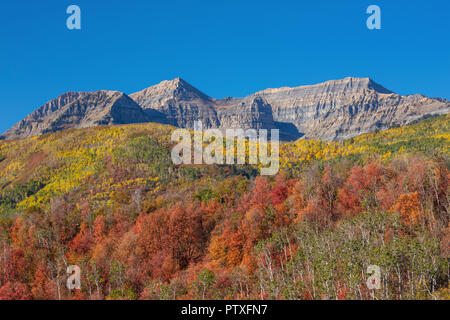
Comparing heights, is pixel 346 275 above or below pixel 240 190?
below

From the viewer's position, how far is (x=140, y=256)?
105 metres

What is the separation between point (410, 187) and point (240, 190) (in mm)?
60086

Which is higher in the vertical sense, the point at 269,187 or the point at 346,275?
the point at 269,187

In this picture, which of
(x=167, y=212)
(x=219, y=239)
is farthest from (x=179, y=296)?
(x=167, y=212)

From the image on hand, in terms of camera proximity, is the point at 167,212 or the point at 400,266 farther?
the point at 167,212

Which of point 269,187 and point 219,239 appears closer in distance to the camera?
point 219,239

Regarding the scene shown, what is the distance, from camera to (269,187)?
447 feet
